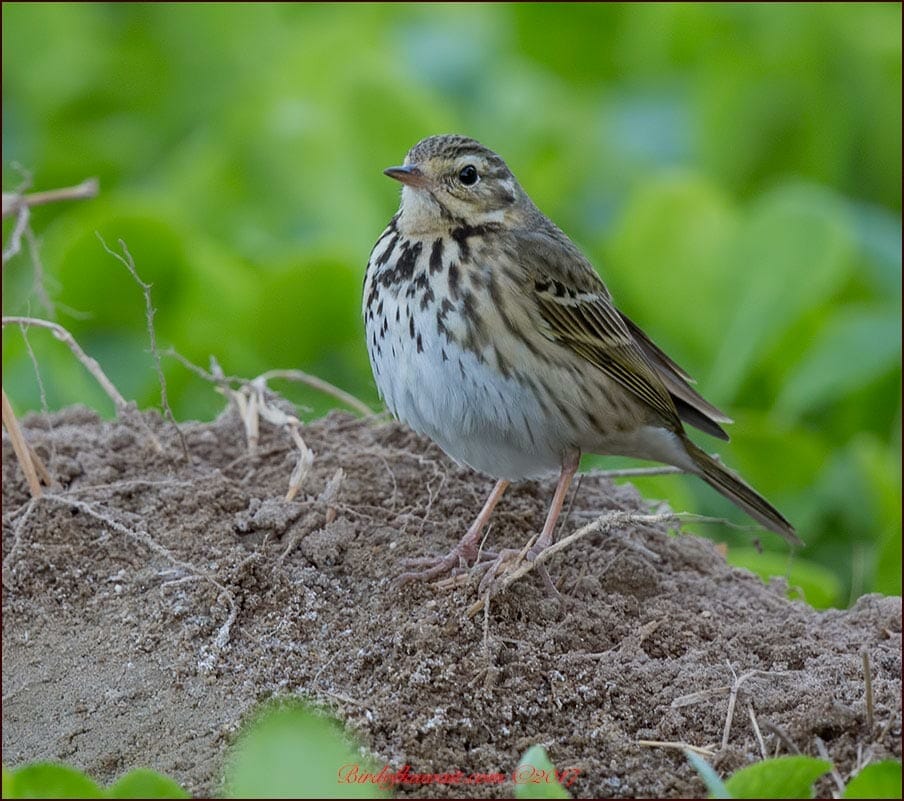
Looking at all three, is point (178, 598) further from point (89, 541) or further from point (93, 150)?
point (93, 150)

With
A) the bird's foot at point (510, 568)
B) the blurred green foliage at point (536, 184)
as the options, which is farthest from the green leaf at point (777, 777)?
the blurred green foliage at point (536, 184)

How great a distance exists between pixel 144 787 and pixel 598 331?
1911 millimetres

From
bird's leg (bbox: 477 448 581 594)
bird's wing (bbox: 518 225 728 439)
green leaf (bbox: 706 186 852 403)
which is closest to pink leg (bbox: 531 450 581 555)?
A: bird's leg (bbox: 477 448 581 594)

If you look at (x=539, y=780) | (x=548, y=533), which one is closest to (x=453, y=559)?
(x=548, y=533)

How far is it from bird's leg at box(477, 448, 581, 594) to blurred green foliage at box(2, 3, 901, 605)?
3.73 ft

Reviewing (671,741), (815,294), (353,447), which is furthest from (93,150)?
(671,741)

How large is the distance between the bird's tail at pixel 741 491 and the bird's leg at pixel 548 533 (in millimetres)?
489

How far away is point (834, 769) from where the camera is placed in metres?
2.82

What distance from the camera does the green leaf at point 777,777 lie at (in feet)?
8.44

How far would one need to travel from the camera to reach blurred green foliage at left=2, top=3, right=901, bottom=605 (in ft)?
18.5

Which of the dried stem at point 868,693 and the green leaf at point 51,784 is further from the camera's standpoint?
the dried stem at point 868,693

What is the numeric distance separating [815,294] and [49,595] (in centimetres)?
362

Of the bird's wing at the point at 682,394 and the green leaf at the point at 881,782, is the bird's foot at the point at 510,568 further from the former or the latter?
the green leaf at the point at 881,782

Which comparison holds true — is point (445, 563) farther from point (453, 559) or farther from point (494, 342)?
point (494, 342)
